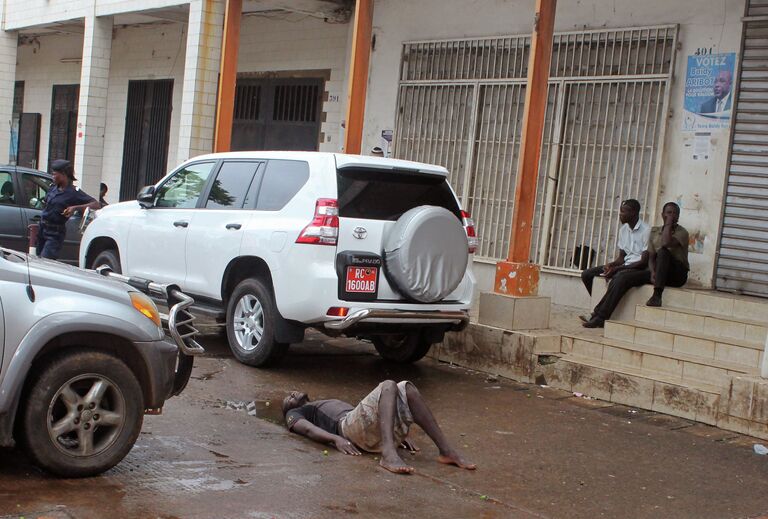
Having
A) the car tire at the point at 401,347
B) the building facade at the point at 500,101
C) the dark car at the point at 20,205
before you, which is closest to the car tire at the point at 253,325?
the car tire at the point at 401,347

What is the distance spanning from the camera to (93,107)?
56.1 ft

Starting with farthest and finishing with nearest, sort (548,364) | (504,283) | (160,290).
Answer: (504,283), (548,364), (160,290)

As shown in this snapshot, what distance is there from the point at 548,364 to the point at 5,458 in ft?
17.1

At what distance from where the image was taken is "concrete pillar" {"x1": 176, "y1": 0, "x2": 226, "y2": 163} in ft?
46.6

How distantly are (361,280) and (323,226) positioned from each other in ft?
1.82

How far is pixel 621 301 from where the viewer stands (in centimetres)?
1002

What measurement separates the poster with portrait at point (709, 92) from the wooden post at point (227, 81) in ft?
20.1

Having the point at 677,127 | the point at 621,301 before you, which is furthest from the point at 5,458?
the point at 677,127

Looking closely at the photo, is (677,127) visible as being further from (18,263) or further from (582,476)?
(18,263)

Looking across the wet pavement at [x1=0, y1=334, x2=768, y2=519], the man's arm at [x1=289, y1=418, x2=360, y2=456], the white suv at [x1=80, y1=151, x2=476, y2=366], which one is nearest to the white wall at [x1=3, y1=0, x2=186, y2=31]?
the white suv at [x1=80, y1=151, x2=476, y2=366]

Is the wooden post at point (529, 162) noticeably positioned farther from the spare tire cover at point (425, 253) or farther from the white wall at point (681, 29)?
the white wall at point (681, 29)

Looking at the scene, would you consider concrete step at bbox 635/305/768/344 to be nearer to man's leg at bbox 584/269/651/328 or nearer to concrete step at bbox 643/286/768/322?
concrete step at bbox 643/286/768/322

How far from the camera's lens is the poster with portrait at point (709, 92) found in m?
10.4

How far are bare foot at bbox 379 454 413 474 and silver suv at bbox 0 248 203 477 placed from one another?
4.61ft
